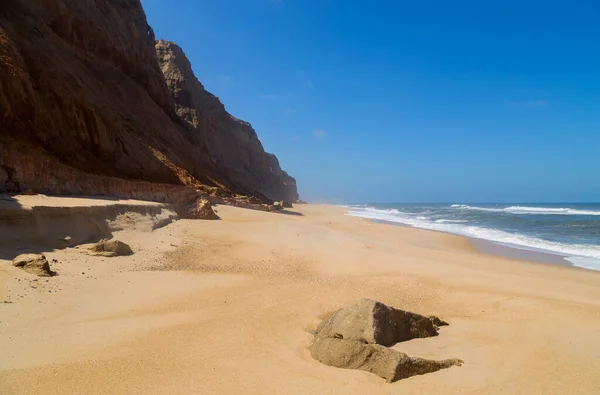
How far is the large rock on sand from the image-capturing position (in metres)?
3.91

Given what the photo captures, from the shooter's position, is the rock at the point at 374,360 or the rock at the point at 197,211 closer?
the rock at the point at 374,360

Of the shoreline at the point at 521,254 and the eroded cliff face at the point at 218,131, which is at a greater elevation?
the eroded cliff face at the point at 218,131

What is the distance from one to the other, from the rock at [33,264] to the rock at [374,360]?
5034 millimetres

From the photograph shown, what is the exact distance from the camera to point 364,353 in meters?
4.08

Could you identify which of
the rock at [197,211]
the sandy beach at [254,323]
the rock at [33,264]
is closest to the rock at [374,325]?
the sandy beach at [254,323]

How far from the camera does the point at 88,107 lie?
56.3 feet

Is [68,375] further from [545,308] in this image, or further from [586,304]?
[586,304]

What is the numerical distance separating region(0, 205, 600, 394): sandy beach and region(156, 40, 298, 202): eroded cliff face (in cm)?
3200

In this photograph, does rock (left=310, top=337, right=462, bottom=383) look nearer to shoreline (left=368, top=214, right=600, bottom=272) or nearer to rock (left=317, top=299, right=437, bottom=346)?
rock (left=317, top=299, right=437, bottom=346)

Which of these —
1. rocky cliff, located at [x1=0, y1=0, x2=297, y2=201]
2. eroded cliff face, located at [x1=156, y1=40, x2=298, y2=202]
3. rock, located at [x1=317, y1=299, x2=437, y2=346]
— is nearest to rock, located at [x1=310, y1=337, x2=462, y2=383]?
rock, located at [x1=317, y1=299, x2=437, y2=346]

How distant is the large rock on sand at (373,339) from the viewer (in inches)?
154

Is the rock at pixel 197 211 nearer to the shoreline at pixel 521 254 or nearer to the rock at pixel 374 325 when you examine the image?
the shoreline at pixel 521 254

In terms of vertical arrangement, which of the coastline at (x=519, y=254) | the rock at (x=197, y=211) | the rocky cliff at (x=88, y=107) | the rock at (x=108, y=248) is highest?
the rocky cliff at (x=88, y=107)

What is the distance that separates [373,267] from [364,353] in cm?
622
